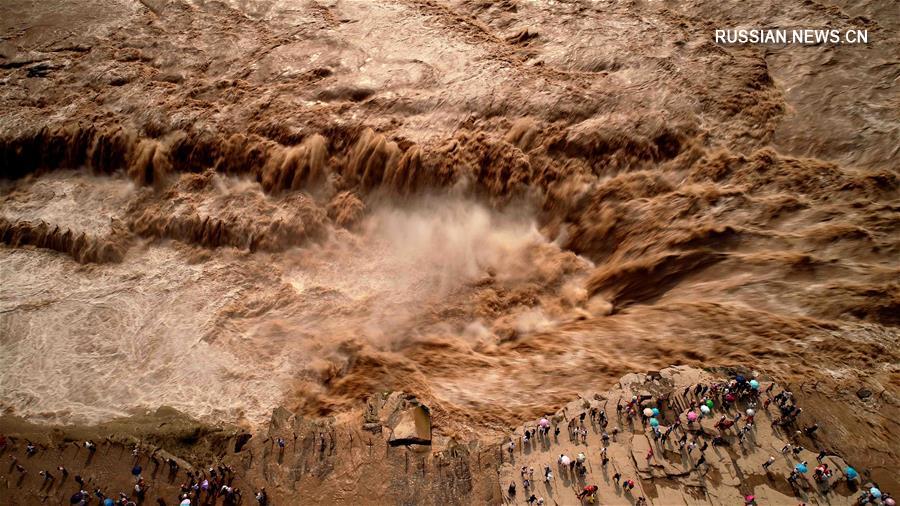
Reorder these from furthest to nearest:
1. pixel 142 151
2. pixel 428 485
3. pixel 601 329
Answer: pixel 142 151
pixel 601 329
pixel 428 485

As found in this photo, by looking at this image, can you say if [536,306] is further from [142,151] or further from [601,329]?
Result: [142,151]

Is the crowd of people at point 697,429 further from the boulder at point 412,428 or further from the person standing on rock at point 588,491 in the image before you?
the boulder at point 412,428

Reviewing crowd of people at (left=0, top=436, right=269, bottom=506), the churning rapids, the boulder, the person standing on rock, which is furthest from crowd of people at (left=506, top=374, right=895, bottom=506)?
crowd of people at (left=0, top=436, right=269, bottom=506)

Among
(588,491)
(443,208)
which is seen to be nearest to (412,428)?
(588,491)

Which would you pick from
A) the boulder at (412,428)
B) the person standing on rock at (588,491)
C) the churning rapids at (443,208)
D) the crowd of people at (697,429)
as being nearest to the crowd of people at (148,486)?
the churning rapids at (443,208)

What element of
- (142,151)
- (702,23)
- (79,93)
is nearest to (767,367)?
(702,23)

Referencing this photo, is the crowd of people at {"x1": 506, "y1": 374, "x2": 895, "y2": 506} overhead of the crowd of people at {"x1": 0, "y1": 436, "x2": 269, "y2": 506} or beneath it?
overhead

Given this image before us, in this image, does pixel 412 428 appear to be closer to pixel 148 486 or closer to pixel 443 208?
pixel 148 486

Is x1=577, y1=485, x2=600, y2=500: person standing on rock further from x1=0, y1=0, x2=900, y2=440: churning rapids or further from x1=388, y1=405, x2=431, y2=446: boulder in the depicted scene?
x1=388, y1=405, x2=431, y2=446: boulder
